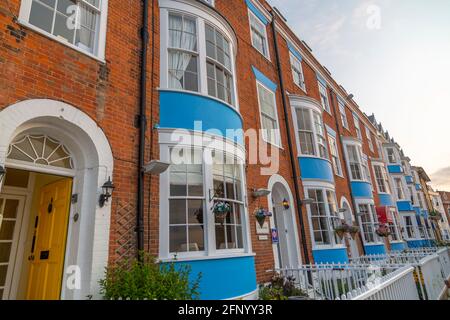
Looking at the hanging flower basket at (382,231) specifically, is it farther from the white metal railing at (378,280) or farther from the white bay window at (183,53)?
the white bay window at (183,53)

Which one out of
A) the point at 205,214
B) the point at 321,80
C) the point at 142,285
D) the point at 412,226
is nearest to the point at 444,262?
the point at 205,214

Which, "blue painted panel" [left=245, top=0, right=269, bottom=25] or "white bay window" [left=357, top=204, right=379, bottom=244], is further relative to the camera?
"white bay window" [left=357, top=204, right=379, bottom=244]

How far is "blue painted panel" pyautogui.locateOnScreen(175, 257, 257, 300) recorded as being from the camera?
5.24 meters

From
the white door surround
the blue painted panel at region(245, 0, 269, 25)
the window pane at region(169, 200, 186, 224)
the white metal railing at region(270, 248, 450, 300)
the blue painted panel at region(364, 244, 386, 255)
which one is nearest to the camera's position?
the white door surround

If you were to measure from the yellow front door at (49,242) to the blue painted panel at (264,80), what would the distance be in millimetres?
7778

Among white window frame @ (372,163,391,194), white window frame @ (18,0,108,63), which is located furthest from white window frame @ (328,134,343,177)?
white window frame @ (18,0,108,63)

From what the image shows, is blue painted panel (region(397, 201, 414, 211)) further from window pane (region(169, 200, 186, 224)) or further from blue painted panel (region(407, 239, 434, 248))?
window pane (region(169, 200, 186, 224))

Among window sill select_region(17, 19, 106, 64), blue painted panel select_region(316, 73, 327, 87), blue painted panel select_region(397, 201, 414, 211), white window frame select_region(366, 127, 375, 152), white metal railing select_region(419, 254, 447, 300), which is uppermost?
blue painted panel select_region(316, 73, 327, 87)

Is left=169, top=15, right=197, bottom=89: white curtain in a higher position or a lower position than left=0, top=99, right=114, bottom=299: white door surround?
higher

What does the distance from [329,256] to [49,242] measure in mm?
8924

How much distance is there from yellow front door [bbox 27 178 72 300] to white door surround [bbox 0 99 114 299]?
169mm

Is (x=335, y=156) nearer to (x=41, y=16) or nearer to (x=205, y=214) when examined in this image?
(x=205, y=214)

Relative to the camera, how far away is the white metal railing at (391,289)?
13.0 ft

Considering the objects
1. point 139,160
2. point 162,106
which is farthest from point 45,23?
point 139,160
